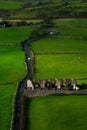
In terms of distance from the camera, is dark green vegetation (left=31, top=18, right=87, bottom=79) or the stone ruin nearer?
the stone ruin

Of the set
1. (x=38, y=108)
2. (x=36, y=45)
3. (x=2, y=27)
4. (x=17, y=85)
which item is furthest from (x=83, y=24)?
(x=38, y=108)

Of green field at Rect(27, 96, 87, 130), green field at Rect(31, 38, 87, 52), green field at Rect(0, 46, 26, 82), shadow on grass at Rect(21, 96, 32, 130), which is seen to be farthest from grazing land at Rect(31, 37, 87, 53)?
shadow on grass at Rect(21, 96, 32, 130)

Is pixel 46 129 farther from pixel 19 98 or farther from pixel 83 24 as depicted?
pixel 83 24

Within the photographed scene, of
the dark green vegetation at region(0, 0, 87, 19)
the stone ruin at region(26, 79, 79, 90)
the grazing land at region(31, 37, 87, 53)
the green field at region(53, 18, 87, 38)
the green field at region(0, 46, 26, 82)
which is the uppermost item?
the stone ruin at region(26, 79, 79, 90)

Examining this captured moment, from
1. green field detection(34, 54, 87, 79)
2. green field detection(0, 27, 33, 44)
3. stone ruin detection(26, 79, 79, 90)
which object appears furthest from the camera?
green field detection(0, 27, 33, 44)

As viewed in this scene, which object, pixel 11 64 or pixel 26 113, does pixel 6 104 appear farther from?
pixel 11 64

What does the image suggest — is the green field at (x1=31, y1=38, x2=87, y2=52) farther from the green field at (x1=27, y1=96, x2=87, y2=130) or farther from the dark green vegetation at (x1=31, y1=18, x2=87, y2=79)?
the green field at (x1=27, y1=96, x2=87, y2=130)


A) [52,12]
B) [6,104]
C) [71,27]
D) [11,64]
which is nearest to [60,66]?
[11,64]
